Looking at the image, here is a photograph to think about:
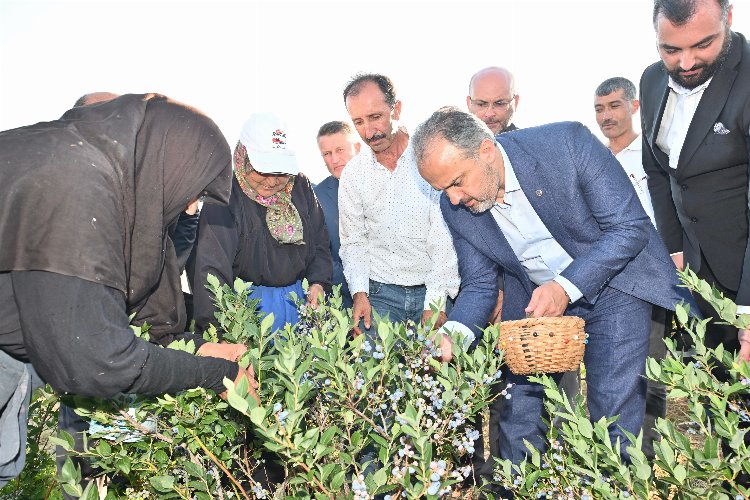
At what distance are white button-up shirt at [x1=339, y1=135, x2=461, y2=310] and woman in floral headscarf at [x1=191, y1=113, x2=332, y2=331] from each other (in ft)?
1.77

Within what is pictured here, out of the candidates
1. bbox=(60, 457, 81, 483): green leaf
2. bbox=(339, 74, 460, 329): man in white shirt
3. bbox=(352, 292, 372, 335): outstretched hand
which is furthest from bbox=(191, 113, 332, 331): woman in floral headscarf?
bbox=(60, 457, 81, 483): green leaf

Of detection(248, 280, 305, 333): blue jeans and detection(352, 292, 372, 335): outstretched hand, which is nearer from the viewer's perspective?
detection(248, 280, 305, 333): blue jeans

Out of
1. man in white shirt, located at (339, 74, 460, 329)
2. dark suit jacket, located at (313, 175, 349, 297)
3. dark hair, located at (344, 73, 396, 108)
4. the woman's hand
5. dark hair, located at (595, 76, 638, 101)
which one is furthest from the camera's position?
dark hair, located at (595, 76, 638, 101)

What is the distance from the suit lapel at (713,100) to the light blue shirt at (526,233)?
0.88m

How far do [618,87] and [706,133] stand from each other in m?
2.87

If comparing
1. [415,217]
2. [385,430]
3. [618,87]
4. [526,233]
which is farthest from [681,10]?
[618,87]

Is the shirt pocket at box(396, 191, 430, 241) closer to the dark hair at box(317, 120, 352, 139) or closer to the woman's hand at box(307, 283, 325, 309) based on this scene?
the woman's hand at box(307, 283, 325, 309)

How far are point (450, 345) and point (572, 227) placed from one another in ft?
3.34

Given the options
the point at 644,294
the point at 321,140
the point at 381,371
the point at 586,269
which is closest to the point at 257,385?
A: the point at 381,371

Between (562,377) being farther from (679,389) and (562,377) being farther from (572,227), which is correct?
(679,389)

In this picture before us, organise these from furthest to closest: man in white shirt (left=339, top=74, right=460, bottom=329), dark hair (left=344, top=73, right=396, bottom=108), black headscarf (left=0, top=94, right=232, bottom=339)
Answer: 1. dark hair (left=344, top=73, right=396, bottom=108)
2. man in white shirt (left=339, top=74, right=460, bottom=329)
3. black headscarf (left=0, top=94, right=232, bottom=339)

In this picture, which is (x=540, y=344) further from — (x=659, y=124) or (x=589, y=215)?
(x=659, y=124)

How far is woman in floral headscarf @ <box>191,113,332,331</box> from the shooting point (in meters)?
3.94

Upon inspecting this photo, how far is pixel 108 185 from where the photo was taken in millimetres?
1975
